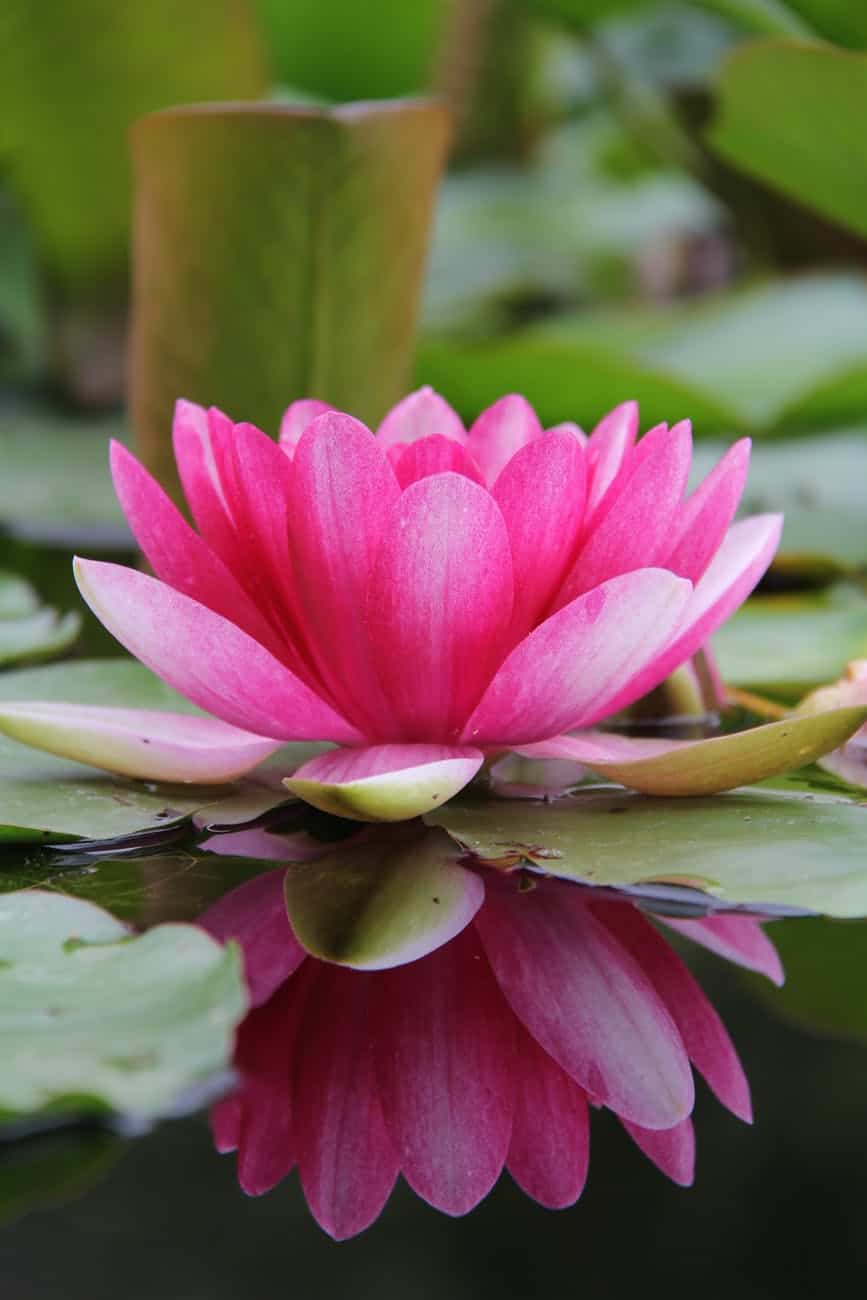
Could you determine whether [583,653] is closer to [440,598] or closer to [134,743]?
[440,598]

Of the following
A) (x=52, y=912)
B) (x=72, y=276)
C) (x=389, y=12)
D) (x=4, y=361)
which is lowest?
(x=4, y=361)

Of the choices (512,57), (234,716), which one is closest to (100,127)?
(234,716)

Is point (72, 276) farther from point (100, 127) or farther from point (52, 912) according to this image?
point (52, 912)

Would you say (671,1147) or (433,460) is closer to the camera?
(671,1147)

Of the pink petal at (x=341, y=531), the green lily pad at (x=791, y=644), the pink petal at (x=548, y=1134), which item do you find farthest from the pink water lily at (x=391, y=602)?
the green lily pad at (x=791, y=644)

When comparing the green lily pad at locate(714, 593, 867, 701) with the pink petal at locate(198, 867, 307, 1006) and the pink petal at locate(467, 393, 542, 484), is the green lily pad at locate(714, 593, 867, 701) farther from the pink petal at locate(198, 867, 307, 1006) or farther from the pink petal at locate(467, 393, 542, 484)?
the pink petal at locate(198, 867, 307, 1006)

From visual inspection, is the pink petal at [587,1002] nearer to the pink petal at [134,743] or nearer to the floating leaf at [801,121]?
the pink petal at [134,743]

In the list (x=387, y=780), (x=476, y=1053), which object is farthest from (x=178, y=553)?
(x=476, y=1053)
